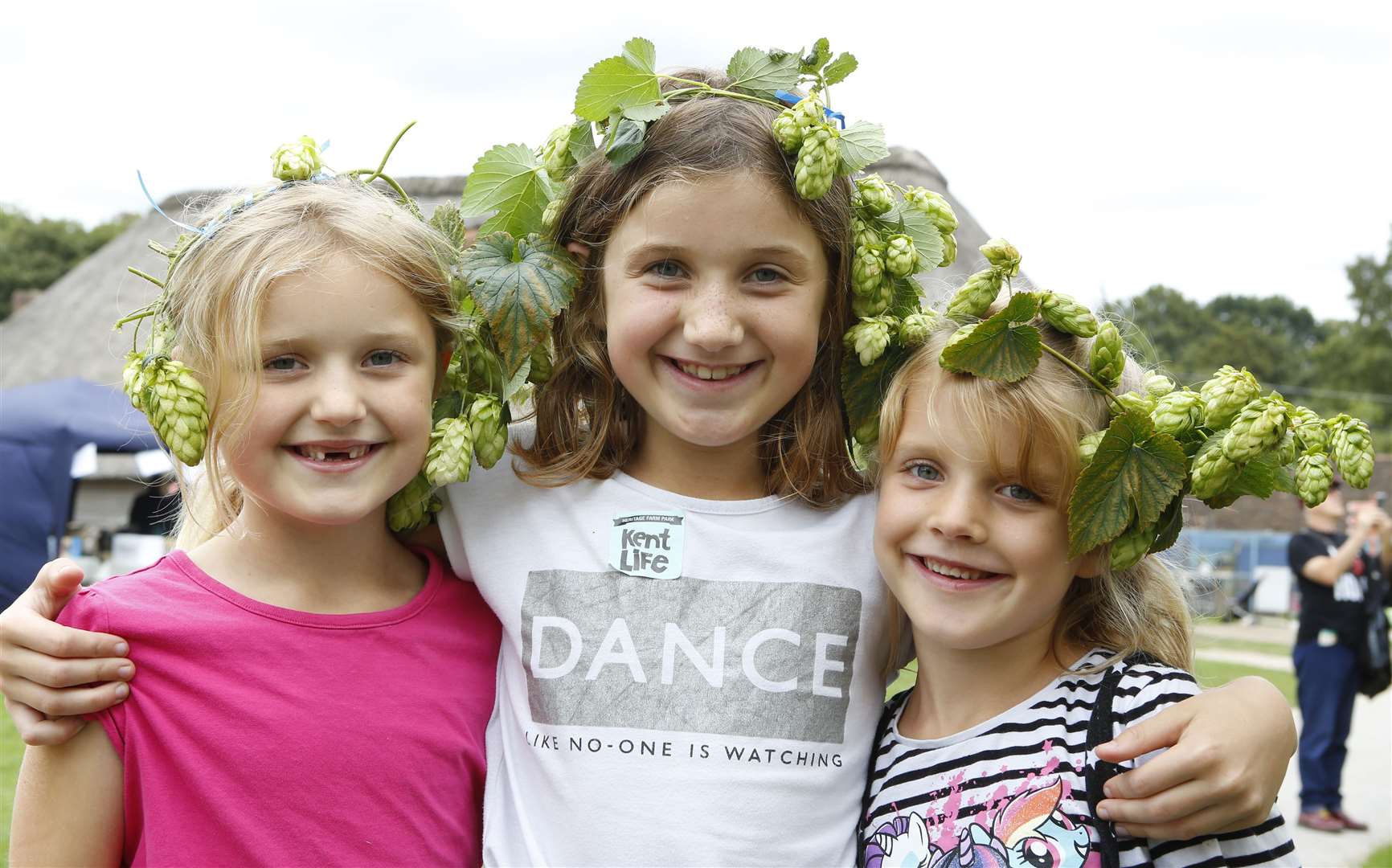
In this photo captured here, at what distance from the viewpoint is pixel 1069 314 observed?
2.14 m

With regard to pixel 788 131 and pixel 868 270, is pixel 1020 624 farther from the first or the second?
pixel 788 131

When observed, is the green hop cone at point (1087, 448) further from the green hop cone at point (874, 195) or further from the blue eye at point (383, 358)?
the blue eye at point (383, 358)

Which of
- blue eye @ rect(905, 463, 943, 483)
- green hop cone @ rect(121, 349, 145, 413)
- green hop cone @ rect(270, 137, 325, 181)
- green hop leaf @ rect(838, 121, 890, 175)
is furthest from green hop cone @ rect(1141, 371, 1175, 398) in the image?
green hop cone @ rect(121, 349, 145, 413)

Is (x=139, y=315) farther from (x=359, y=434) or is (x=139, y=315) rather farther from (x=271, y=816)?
(x=271, y=816)

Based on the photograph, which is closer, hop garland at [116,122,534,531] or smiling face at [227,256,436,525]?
smiling face at [227,256,436,525]

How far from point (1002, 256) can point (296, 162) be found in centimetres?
140

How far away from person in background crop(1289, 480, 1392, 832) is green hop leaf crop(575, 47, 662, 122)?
20.4 ft

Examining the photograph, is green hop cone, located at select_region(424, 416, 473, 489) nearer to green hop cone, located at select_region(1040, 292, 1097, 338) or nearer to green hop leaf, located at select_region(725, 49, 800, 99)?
green hop leaf, located at select_region(725, 49, 800, 99)

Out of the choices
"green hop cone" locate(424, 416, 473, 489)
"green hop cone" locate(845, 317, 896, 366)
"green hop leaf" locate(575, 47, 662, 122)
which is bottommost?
"green hop cone" locate(424, 416, 473, 489)

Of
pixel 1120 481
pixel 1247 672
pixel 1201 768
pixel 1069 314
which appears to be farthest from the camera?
pixel 1247 672

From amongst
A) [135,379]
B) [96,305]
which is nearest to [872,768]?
[135,379]

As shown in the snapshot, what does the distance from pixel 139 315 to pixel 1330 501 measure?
7.61 metres

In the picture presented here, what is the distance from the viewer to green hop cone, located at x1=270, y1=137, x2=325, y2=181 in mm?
2338

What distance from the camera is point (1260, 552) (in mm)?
23969
